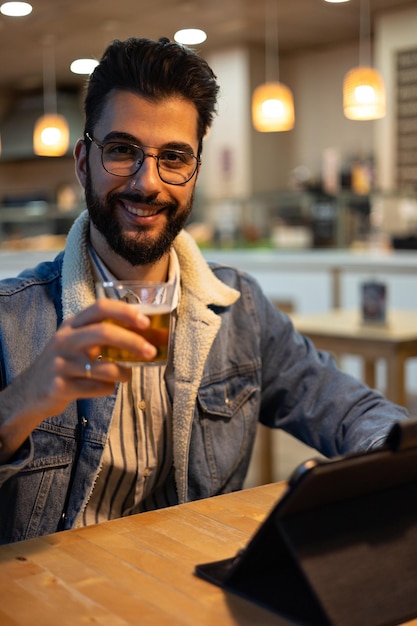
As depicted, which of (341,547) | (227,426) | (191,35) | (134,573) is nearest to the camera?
(341,547)

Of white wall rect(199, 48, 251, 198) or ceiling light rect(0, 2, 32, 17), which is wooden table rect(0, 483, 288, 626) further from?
white wall rect(199, 48, 251, 198)

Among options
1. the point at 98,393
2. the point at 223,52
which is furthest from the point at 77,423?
the point at 223,52

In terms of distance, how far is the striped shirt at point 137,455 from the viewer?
151 cm

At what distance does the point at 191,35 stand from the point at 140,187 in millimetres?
8144

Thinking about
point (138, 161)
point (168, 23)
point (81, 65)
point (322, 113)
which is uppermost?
point (168, 23)

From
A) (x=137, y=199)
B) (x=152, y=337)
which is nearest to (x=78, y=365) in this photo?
(x=152, y=337)

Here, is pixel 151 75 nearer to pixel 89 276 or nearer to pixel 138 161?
pixel 138 161

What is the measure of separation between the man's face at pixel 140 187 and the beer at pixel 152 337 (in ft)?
1.65

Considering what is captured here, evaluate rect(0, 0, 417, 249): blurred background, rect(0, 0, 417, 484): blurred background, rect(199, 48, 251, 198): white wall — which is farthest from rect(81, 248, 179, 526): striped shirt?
rect(199, 48, 251, 198): white wall

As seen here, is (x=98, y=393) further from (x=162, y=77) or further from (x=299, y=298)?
(x=299, y=298)

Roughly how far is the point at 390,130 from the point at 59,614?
8.34 m

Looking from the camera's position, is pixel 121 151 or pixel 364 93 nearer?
pixel 121 151

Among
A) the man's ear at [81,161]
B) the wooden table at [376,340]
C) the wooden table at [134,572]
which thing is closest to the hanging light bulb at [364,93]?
the wooden table at [376,340]

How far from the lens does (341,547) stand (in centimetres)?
89
